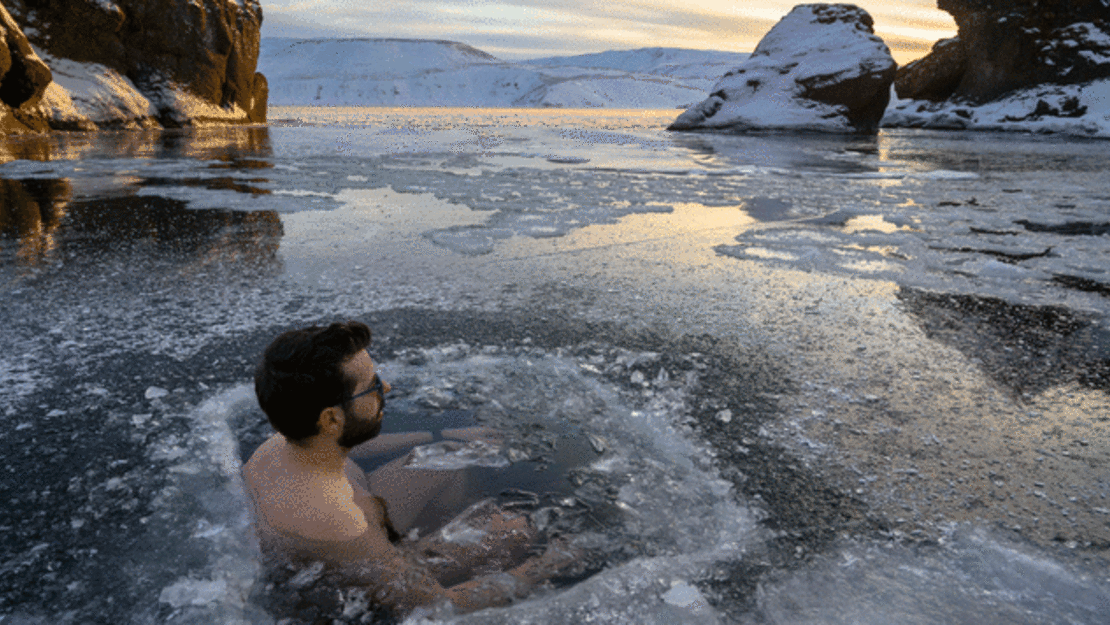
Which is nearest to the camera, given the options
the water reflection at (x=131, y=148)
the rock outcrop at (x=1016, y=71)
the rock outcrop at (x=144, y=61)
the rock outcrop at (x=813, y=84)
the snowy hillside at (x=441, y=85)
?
the water reflection at (x=131, y=148)

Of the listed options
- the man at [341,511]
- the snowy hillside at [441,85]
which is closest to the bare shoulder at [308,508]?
the man at [341,511]

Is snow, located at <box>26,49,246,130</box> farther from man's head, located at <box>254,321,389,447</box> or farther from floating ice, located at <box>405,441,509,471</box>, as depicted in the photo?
man's head, located at <box>254,321,389,447</box>

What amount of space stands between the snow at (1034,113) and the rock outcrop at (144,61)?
30.4m

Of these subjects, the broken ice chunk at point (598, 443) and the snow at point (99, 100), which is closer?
the broken ice chunk at point (598, 443)

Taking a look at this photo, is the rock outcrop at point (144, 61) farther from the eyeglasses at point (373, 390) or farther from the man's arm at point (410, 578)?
the man's arm at point (410, 578)

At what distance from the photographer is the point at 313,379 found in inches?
65.6

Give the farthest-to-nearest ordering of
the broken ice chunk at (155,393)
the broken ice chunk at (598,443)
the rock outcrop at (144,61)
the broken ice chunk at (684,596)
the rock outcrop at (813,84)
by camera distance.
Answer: the rock outcrop at (813,84), the rock outcrop at (144,61), the broken ice chunk at (155,393), the broken ice chunk at (598,443), the broken ice chunk at (684,596)

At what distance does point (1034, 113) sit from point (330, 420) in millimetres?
38778

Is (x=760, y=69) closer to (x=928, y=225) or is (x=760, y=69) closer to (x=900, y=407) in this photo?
(x=928, y=225)

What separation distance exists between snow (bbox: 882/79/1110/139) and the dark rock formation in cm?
3417

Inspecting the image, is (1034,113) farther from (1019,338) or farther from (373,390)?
(373,390)

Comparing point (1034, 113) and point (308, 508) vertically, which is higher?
point (1034, 113)

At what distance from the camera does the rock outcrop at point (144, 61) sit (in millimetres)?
19938

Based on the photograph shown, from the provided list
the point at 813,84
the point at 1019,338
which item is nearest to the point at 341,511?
the point at 1019,338
